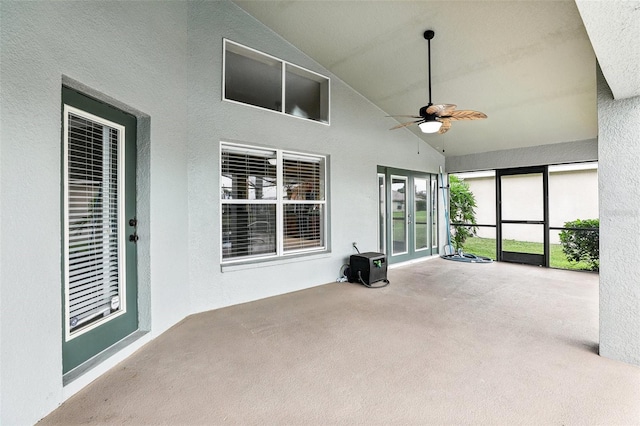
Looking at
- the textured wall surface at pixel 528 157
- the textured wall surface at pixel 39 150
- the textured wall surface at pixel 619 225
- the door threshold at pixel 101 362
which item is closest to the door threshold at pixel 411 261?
the textured wall surface at pixel 528 157

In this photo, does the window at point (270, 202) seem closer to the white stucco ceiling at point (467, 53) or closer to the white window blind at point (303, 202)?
the white window blind at point (303, 202)

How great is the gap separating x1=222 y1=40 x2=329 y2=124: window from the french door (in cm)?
192

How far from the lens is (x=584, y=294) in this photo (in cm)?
409

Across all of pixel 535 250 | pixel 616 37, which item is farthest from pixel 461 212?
pixel 616 37

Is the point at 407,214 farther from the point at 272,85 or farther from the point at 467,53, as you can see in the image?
the point at 272,85

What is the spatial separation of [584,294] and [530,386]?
310 centimetres

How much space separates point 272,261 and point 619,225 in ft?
12.0

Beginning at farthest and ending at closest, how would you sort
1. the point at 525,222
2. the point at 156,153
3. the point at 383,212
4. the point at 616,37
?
1. the point at 525,222
2. the point at 383,212
3. the point at 156,153
4. the point at 616,37

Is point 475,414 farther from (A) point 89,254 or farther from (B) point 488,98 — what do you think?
(B) point 488,98

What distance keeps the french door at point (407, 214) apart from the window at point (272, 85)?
192cm

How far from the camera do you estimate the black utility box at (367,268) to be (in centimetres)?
458

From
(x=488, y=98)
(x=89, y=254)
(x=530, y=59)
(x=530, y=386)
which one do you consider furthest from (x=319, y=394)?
(x=488, y=98)

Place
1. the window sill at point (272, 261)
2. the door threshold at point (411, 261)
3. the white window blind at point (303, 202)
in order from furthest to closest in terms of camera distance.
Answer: the door threshold at point (411, 261), the white window blind at point (303, 202), the window sill at point (272, 261)

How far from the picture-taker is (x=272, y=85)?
431cm
